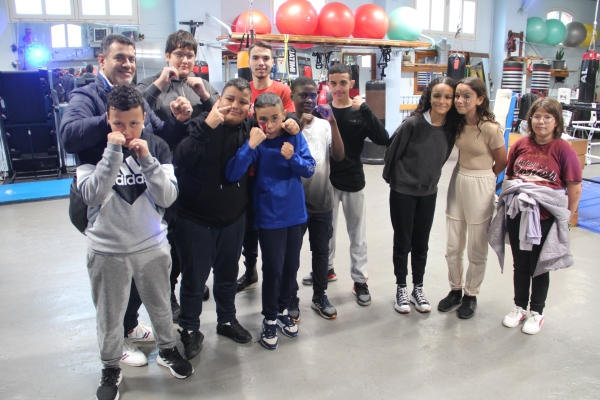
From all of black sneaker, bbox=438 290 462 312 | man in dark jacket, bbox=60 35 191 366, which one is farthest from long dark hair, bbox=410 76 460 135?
man in dark jacket, bbox=60 35 191 366

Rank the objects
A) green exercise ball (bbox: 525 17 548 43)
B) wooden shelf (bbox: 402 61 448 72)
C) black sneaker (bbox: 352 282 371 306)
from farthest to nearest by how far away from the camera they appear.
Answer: green exercise ball (bbox: 525 17 548 43)
wooden shelf (bbox: 402 61 448 72)
black sneaker (bbox: 352 282 371 306)

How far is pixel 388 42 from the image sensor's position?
7.50 m

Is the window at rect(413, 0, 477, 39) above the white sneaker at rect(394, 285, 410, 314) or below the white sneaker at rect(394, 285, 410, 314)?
above

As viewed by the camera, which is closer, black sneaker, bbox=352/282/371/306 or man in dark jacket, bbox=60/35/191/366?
man in dark jacket, bbox=60/35/191/366

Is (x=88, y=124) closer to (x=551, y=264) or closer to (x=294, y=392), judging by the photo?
(x=294, y=392)

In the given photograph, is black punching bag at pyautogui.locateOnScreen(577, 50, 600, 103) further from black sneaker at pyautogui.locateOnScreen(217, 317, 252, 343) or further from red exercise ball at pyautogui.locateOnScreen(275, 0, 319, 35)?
black sneaker at pyautogui.locateOnScreen(217, 317, 252, 343)

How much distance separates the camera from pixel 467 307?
2.75 metres

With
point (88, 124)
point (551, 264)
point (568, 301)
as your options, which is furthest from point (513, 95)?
point (88, 124)

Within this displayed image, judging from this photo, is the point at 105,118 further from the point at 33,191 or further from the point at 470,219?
the point at 33,191

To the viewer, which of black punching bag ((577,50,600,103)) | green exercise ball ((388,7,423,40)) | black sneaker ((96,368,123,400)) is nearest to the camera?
black sneaker ((96,368,123,400))

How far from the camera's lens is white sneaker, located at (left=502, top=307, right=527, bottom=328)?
8.58 ft

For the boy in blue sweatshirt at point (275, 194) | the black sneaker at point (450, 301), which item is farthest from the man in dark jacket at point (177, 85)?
the black sneaker at point (450, 301)

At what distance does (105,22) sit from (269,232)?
6.96m

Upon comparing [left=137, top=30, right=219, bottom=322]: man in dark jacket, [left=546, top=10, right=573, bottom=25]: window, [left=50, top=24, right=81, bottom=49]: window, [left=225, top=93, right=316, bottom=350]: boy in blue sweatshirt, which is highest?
[left=546, top=10, right=573, bottom=25]: window
